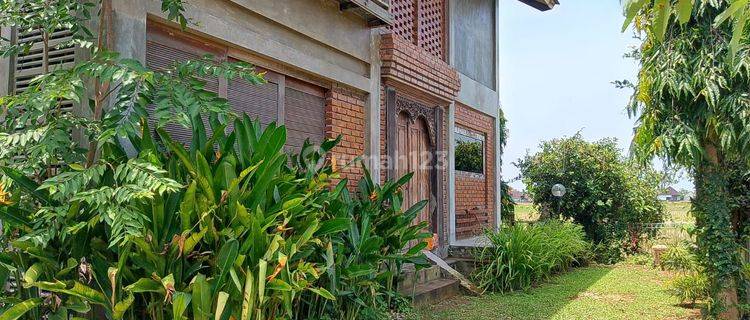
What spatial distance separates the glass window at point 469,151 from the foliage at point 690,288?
12.8 feet

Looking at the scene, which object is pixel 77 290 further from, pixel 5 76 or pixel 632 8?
pixel 632 8

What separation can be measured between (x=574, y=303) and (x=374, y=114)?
3.57 metres

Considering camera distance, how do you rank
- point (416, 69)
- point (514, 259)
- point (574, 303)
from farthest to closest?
point (514, 259), point (416, 69), point (574, 303)

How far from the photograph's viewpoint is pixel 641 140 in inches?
241

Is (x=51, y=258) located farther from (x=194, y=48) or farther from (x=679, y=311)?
(x=679, y=311)

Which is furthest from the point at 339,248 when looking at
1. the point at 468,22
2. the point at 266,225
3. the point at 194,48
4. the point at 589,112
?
the point at 589,112

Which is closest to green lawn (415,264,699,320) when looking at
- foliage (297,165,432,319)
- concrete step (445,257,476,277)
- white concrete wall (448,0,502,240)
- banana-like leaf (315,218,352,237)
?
concrete step (445,257,476,277)

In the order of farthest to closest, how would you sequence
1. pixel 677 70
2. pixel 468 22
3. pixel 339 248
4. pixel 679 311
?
pixel 468 22, pixel 679 311, pixel 677 70, pixel 339 248

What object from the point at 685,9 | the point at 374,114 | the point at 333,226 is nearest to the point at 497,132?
the point at 374,114

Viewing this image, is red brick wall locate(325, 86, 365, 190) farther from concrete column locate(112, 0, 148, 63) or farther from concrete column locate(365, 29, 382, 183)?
concrete column locate(112, 0, 148, 63)

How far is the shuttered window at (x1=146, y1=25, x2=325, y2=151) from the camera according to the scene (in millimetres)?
4457

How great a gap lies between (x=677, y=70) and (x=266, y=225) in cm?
452

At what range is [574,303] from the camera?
7.50m

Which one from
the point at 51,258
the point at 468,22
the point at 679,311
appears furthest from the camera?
the point at 468,22
